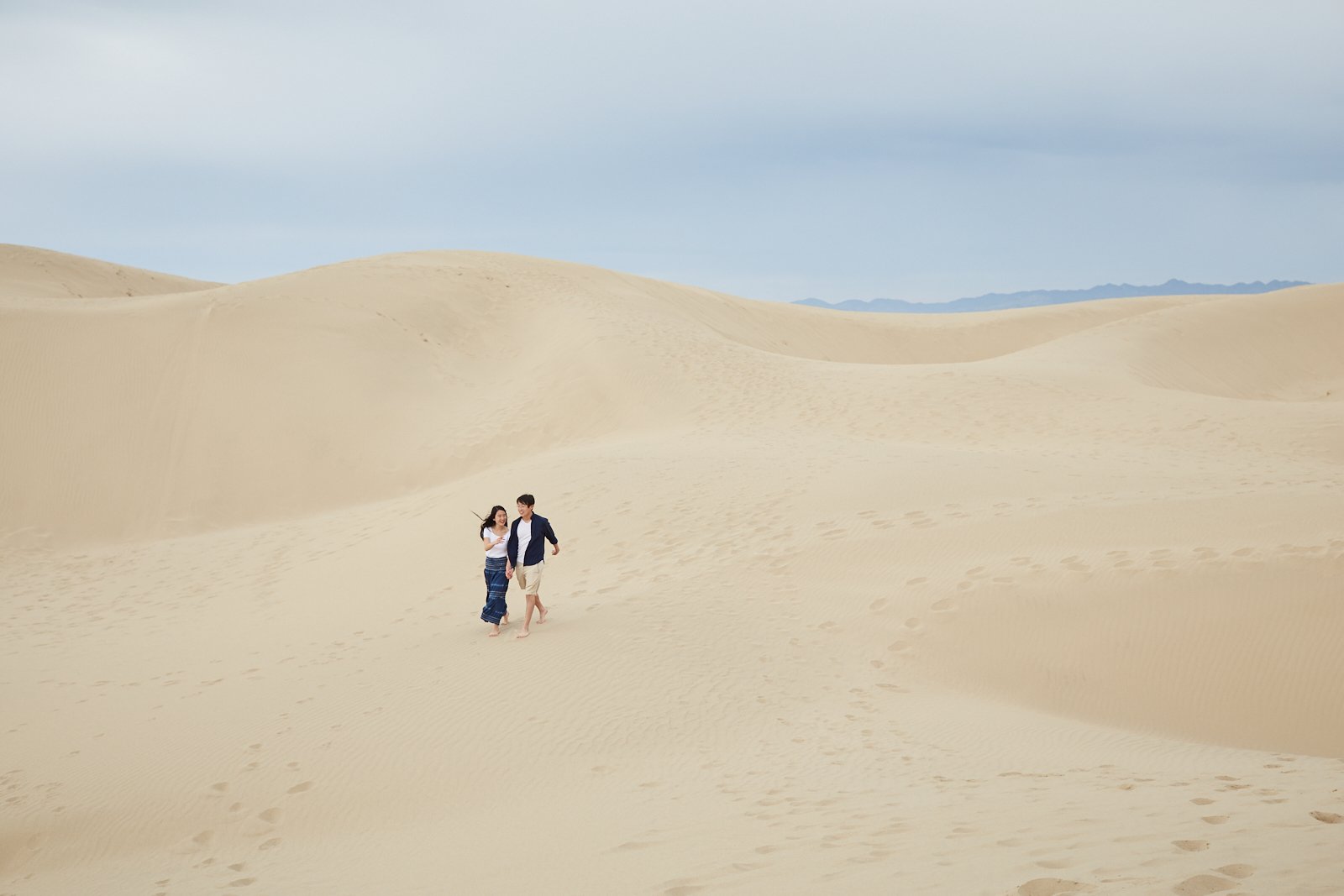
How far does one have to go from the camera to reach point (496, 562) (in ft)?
30.6

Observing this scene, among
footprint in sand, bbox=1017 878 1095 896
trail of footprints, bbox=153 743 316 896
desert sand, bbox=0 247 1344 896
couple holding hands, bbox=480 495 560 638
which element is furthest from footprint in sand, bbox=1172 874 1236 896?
couple holding hands, bbox=480 495 560 638

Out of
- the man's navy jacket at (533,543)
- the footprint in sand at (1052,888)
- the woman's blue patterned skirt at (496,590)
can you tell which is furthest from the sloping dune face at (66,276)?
the footprint in sand at (1052,888)

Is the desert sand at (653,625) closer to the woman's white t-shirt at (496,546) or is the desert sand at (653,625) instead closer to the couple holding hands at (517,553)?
the couple holding hands at (517,553)

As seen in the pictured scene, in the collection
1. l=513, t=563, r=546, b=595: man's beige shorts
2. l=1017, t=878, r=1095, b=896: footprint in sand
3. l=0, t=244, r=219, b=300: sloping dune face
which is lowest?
l=1017, t=878, r=1095, b=896: footprint in sand

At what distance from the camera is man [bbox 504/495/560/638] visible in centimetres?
907

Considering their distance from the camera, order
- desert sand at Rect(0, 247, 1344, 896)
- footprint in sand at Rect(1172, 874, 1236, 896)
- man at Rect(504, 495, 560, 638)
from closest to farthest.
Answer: footprint in sand at Rect(1172, 874, 1236, 896) → desert sand at Rect(0, 247, 1344, 896) → man at Rect(504, 495, 560, 638)

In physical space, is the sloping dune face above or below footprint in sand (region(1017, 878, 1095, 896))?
above

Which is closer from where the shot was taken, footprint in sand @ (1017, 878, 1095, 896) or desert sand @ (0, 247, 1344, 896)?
footprint in sand @ (1017, 878, 1095, 896)

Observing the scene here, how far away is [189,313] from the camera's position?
22203 mm

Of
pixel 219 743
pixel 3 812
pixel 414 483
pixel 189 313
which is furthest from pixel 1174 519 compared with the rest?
pixel 189 313

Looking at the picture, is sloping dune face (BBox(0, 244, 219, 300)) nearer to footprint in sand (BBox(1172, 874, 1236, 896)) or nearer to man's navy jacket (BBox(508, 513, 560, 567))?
man's navy jacket (BBox(508, 513, 560, 567))

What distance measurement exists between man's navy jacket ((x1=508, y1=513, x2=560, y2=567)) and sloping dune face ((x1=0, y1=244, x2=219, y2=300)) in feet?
110

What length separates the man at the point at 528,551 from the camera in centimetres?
907

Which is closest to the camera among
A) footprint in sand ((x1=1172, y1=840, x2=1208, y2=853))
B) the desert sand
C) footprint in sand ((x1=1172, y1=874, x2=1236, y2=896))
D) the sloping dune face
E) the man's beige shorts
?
footprint in sand ((x1=1172, y1=874, x2=1236, y2=896))
